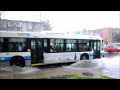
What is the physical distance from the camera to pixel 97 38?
17016 mm

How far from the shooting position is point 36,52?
1314 centimetres

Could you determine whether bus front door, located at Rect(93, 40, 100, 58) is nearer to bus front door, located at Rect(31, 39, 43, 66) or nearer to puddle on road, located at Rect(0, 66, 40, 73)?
bus front door, located at Rect(31, 39, 43, 66)

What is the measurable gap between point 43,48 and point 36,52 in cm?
71

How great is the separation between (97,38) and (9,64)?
367 inches

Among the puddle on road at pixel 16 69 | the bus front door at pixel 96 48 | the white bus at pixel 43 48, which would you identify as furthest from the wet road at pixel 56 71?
the bus front door at pixel 96 48

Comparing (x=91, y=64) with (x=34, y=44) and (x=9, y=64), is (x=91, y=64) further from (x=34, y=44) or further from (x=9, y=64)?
(x=9, y=64)

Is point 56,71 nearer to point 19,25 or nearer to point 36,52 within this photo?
point 36,52

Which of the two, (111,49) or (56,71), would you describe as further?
(111,49)

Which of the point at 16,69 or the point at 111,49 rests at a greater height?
the point at 111,49

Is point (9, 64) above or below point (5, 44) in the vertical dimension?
below

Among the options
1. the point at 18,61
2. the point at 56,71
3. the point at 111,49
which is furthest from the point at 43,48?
the point at 111,49

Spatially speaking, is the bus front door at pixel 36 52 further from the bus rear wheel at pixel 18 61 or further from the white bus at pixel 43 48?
the bus rear wheel at pixel 18 61
